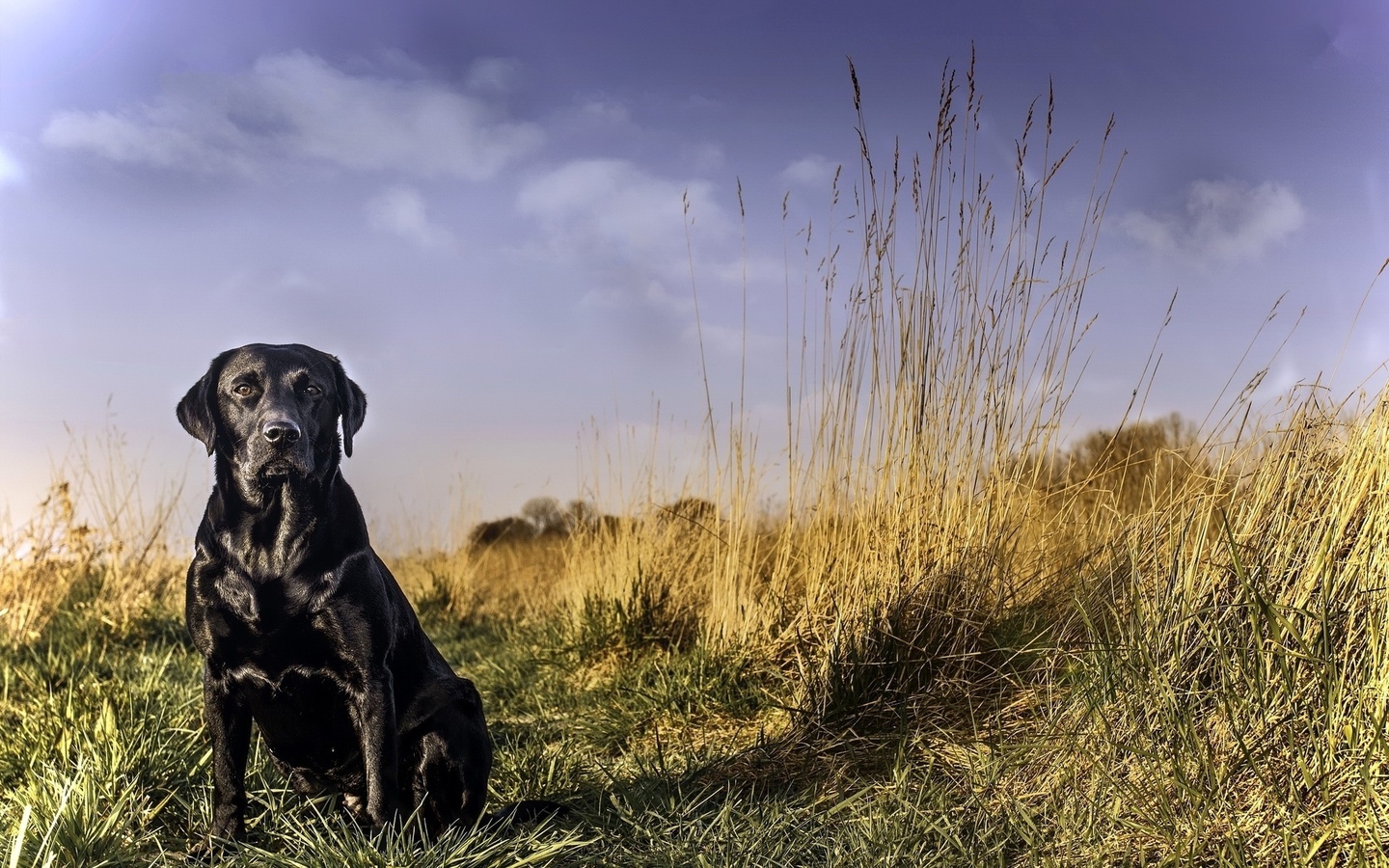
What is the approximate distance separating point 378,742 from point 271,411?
2.20 ft

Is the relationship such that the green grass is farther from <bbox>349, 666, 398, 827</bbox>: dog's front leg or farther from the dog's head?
the dog's head

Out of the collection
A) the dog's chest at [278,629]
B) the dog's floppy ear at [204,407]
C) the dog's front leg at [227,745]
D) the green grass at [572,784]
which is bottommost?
the green grass at [572,784]

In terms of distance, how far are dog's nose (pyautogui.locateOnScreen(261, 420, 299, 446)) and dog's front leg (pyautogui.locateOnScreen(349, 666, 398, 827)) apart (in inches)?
19.1

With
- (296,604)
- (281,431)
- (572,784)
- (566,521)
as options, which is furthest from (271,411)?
(566,521)

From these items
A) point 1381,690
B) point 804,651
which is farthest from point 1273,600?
point 804,651

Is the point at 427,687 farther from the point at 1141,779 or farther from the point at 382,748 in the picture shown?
the point at 1141,779

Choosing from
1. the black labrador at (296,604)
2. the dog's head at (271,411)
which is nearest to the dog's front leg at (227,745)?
the black labrador at (296,604)

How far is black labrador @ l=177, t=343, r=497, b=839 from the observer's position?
1938 millimetres

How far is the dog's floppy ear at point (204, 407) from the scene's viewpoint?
1983 millimetres

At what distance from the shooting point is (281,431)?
73.2 inches

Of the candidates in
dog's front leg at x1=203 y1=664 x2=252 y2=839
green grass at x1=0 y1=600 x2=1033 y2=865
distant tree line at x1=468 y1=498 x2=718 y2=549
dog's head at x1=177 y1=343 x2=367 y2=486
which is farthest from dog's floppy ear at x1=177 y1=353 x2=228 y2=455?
distant tree line at x1=468 y1=498 x2=718 y2=549

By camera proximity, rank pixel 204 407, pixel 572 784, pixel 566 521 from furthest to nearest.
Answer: pixel 566 521, pixel 572 784, pixel 204 407

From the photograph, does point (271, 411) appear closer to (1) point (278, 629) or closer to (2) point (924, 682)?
(1) point (278, 629)

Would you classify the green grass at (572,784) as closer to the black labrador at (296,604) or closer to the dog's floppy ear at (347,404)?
the black labrador at (296,604)
